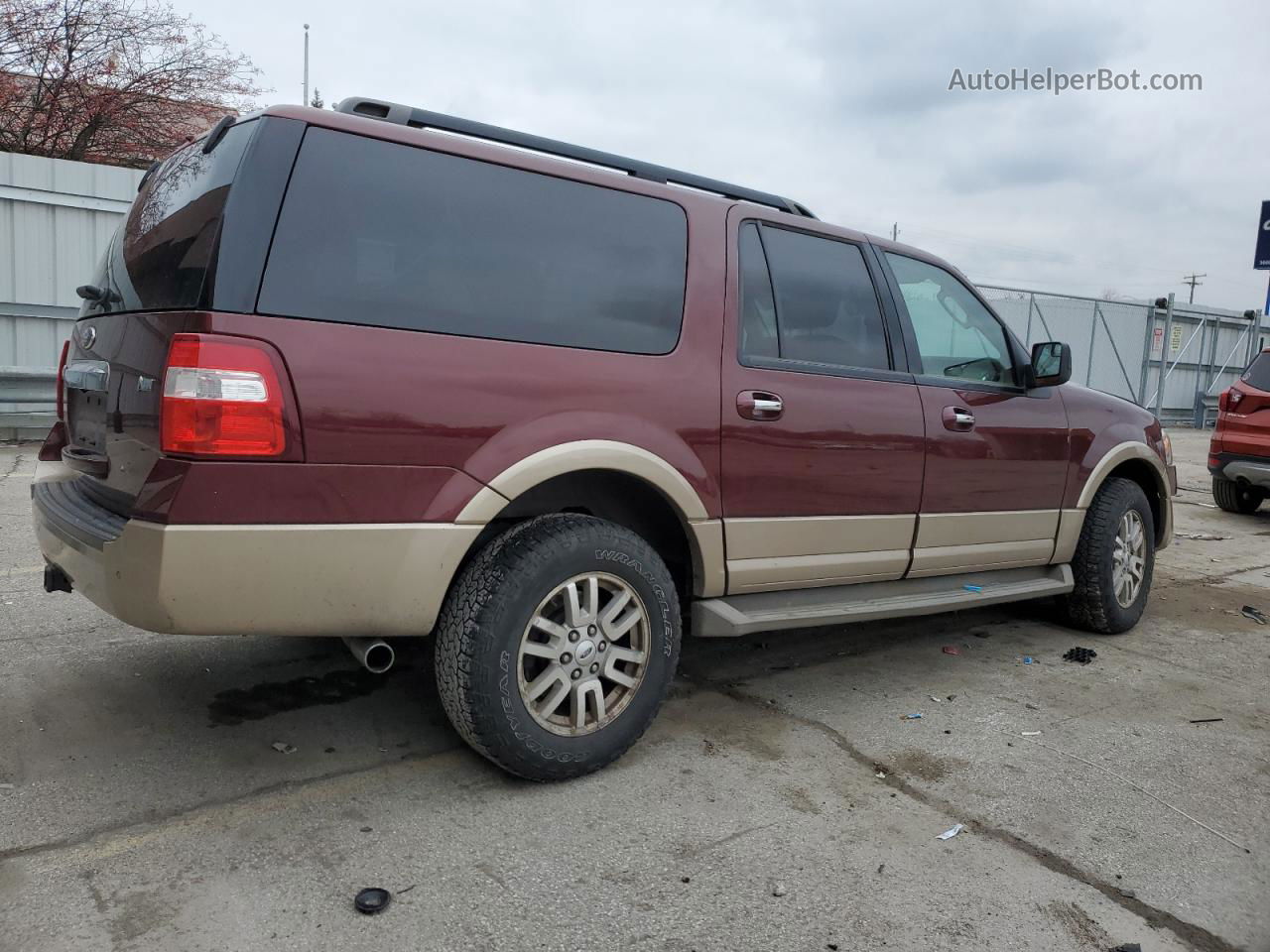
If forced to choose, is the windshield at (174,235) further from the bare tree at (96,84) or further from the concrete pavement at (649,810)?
the bare tree at (96,84)

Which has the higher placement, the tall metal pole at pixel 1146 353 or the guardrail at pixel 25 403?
the tall metal pole at pixel 1146 353

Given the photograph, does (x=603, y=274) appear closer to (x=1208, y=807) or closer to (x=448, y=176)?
(x=448, y=176)

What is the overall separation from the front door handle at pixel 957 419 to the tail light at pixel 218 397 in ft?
8.75

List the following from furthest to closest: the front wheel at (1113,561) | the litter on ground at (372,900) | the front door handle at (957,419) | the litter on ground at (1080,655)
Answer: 1. the front wheel at (1113,561)
2. the litter on ground at (1080,655)
3. the front door handle at (957,419)
4. the litter on ground at (372,900)

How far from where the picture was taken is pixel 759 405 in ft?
Answer: 10.8

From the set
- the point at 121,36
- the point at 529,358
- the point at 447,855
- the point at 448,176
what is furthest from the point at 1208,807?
the point at 121,36

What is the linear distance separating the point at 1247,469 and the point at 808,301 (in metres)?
6.95

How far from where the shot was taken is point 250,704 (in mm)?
3363

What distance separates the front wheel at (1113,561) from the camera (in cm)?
475

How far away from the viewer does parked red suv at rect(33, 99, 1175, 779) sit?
7.86 ft

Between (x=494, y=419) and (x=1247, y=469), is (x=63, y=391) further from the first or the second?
(x=1247, y=469)

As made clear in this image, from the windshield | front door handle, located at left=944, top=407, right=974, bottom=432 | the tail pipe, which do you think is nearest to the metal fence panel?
the windshield

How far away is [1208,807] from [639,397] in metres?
2.17

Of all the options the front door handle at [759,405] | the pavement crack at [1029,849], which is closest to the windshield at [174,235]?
the front door handle at [759,405]
